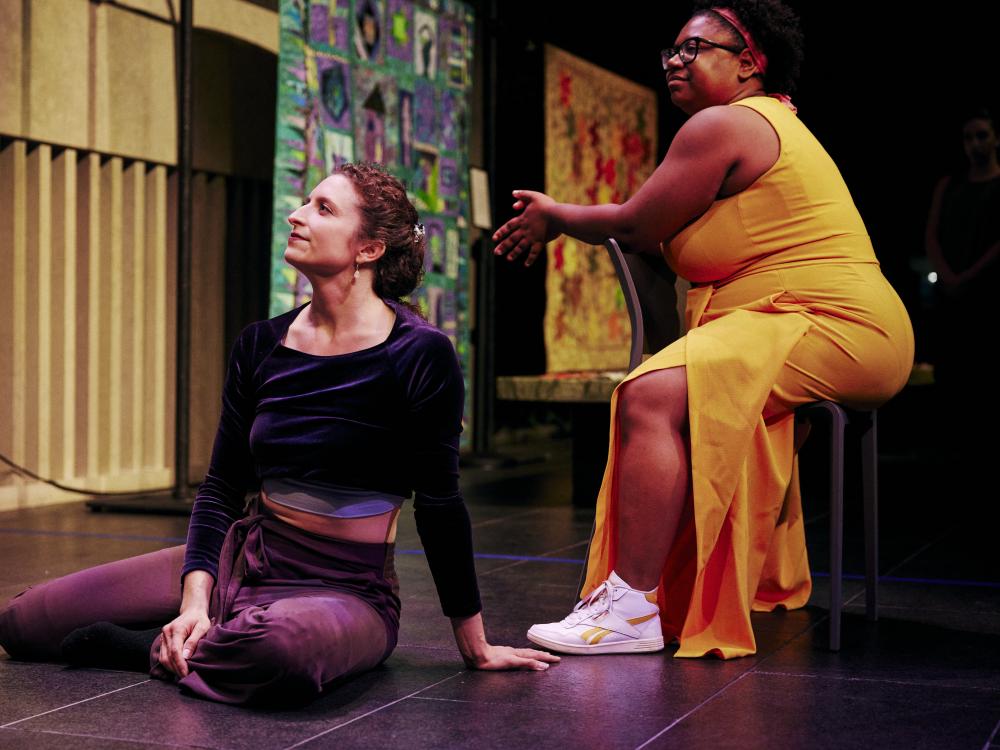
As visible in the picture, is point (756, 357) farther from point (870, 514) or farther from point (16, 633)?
point (16, 633)

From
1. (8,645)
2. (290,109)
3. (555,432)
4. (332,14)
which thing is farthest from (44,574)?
(555,432)

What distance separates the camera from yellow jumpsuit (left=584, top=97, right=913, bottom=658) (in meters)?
2.56

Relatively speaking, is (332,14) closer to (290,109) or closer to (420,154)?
(290,109)

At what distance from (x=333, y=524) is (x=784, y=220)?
3.44ft

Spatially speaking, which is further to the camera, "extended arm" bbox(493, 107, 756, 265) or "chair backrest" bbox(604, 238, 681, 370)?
"chair backrest" bbox(604, 238, 681, 370)

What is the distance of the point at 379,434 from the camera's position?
7.45 ft

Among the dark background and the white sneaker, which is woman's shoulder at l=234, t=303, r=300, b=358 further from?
the dark background

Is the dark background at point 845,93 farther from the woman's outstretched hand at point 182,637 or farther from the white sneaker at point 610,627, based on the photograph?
the woman's outstretched hand at point 182,637

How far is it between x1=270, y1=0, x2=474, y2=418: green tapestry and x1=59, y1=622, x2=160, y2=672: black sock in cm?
282

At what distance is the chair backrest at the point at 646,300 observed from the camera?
2816mm

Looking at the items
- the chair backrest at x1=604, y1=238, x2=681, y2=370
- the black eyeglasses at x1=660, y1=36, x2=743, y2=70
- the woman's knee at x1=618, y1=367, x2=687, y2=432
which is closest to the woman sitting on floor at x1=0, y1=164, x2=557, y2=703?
the woman's knee at x1=618, y1=367, x2=687, y2=432

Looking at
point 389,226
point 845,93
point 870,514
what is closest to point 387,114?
point 870,514

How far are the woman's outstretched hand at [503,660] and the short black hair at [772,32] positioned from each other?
1.27 m

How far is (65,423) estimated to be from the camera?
4.98m
